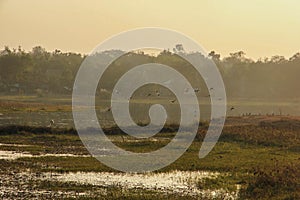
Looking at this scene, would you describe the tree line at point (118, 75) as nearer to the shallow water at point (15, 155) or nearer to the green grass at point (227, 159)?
the green grass at point (227, 159)

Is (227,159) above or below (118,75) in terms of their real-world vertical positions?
below

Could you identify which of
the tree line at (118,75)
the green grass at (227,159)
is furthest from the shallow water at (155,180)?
the tree line at (118,75)

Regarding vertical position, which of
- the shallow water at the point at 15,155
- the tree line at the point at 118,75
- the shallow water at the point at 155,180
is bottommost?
the shallow water at the point at 155,180

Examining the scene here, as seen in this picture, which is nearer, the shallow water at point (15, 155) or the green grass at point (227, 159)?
the green grass at point (227, 159)

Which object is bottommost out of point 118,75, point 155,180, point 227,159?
point 155,180

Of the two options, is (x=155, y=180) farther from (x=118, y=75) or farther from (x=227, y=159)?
(x=118, y=75)

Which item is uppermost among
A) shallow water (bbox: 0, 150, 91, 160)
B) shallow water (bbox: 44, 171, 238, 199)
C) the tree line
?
the tree line

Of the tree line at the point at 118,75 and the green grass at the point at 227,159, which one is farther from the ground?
the tree line at the point at 118,75

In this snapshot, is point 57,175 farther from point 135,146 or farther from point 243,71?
point 243,71

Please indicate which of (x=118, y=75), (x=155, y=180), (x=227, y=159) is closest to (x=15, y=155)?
(x=155, y=180)

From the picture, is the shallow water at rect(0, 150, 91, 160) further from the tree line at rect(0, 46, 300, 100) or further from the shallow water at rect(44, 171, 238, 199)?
the tree line at rect(0, 46, 300, 100)

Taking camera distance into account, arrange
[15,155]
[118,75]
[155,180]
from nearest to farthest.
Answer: [155,180]
[15,155]
[118,75]

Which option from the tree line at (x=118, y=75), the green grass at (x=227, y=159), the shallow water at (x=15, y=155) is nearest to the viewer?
the green grass at (x=227, y=159)

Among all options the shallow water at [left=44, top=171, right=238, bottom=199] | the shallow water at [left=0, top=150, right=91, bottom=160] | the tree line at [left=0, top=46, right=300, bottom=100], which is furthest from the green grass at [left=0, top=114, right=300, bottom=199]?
the tree line at [left=0, top=46, right=300, bottom=100]
